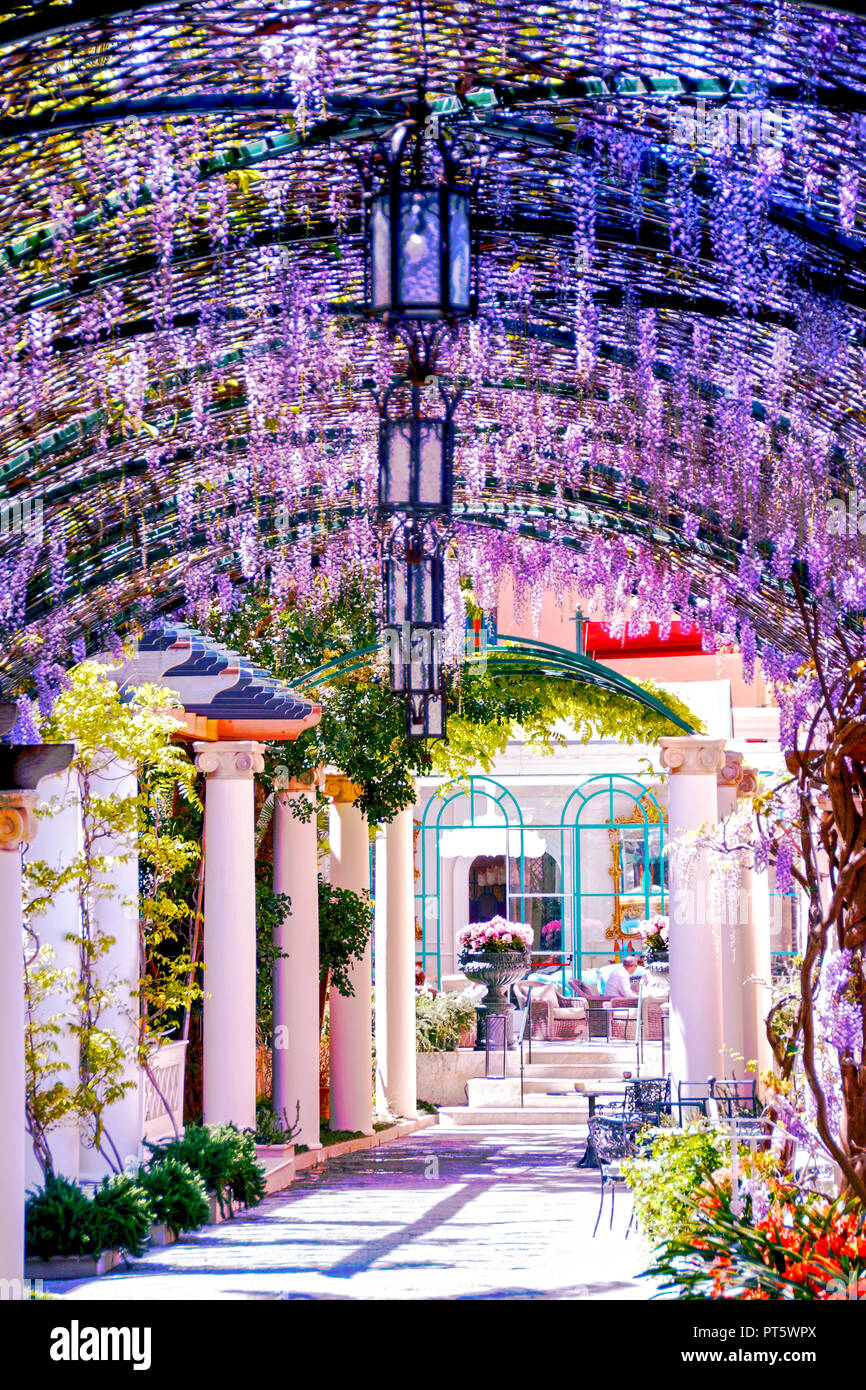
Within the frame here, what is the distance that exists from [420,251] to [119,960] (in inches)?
244

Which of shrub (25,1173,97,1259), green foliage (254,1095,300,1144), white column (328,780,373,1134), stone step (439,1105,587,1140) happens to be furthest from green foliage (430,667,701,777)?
shrub (25,1173,97,1259)

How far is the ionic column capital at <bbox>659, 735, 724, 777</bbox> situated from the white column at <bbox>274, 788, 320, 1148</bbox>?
3170mm

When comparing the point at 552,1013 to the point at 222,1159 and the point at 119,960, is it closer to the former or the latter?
the point at 222,1159

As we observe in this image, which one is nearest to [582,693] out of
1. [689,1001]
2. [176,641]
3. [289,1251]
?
[689,1001]

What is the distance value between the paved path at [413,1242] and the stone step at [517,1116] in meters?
3.06

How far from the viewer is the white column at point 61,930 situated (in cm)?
880

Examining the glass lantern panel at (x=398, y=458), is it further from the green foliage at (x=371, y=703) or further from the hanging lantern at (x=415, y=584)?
the green foliage at (x=371, y=703)

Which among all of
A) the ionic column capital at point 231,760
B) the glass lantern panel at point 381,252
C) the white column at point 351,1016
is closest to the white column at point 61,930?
the ionic column capital at point 231,760

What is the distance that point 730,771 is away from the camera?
509 inches

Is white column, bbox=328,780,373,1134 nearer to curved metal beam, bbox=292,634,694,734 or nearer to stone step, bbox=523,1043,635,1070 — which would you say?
curved metal beam, bbox=292,634,694,734

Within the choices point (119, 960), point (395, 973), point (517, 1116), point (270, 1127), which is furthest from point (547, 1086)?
point (119, 960)

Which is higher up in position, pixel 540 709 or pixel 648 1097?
pixel 540 709

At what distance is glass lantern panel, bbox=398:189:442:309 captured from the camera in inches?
164
